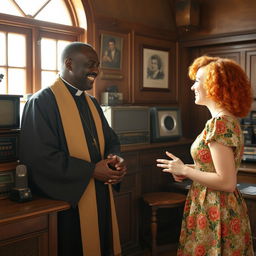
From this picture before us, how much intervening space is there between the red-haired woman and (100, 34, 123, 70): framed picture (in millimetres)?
1568

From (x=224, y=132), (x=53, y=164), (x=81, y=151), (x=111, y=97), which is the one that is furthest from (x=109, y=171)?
(x=111, y=97)

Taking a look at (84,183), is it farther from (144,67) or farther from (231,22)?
(231,22)

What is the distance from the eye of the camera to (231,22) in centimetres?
419

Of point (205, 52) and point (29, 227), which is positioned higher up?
point (205, 52)

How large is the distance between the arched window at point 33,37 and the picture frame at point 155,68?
832mm

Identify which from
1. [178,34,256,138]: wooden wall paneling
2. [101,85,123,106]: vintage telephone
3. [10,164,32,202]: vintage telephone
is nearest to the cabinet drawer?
[10,164,32,202]: vintage telephone

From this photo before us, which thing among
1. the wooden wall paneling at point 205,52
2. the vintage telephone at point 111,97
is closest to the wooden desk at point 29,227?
the vintage telephone at point 111,97

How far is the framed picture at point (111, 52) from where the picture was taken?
148 inches

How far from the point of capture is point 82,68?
8.41 feet

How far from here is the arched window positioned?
3.21 meters

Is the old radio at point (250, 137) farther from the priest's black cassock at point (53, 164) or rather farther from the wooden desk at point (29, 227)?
the wooden desk at point (29, 227)

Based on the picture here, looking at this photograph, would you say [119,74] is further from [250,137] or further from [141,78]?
[250,137]

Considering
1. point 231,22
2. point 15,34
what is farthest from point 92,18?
point 231,22

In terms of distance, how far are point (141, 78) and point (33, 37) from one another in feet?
4.26
